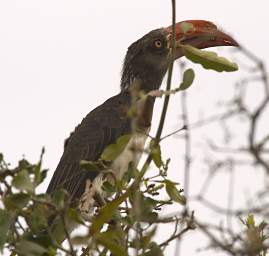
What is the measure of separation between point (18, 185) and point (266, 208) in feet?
3.10

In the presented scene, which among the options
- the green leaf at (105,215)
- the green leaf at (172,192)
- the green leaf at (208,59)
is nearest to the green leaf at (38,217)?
the green leaf at (105,215)

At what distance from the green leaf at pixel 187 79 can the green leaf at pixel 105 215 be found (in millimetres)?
491

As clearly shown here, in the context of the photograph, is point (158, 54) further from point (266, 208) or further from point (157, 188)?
point (266, 208)

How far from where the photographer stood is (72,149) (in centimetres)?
712

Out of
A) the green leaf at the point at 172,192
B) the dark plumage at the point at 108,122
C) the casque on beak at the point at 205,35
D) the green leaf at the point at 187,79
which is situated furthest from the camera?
the casque on beak at the point at 205,35

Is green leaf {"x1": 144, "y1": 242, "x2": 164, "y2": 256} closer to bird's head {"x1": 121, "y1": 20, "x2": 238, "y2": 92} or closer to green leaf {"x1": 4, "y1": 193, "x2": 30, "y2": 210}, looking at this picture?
green leaf {"x1": 4, "y1": 193, "x2": 30, "y2": 210}

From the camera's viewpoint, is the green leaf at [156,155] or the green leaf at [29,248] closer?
the green leaf at [29,248]

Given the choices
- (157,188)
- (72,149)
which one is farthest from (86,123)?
(157,188)

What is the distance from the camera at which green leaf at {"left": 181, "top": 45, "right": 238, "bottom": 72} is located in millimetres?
3709

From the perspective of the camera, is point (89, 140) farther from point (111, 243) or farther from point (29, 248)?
point (29, 248)

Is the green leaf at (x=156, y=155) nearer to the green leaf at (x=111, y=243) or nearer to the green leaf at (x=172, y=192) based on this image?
the green leaf at (x=172, y=192)

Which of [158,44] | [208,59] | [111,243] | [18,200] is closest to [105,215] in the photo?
[111,243]

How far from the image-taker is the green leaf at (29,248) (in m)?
2.97

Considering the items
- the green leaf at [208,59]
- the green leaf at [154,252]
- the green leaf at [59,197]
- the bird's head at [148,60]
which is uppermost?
the bird's head at [148,60]
